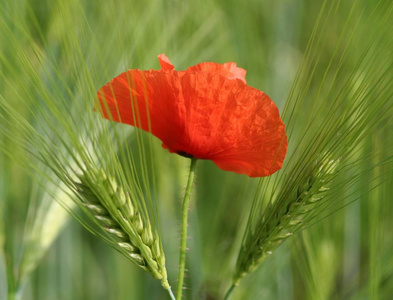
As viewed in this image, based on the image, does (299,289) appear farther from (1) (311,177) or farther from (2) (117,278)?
(1) (311,177)

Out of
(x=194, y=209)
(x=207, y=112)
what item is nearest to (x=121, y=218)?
(x=207, y=112)

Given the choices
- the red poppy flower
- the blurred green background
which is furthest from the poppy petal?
the blurred green background

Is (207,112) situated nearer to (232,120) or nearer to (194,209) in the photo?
(232,120)

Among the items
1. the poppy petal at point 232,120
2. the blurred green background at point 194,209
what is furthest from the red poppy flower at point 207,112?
the blurred green background at point 194,209

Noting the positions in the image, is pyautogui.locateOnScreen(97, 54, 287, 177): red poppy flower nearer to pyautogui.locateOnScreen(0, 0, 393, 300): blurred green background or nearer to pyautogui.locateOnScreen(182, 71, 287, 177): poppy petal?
pyautogui.locateOnScreen(182, 71, 287, 177): poppy petal

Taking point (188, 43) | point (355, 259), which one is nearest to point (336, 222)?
point (355, 259)
